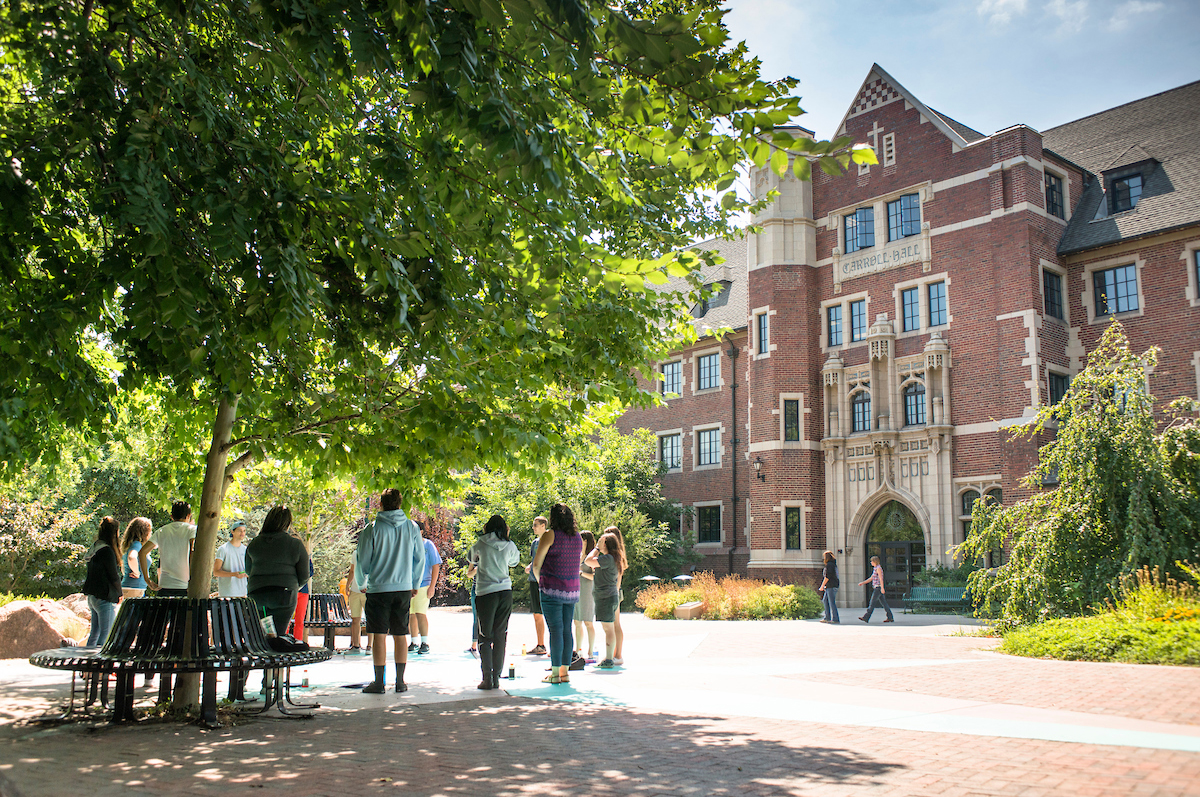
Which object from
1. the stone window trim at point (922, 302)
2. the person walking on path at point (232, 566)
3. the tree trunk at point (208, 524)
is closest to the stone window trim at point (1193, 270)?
the stone window trim at point (922, 302)

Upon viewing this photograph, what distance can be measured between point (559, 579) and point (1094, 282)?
22.6m

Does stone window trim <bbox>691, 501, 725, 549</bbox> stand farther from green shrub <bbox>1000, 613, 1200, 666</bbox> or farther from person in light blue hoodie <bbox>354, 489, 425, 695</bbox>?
person in light blue hoodie <bbox>354, 489, 425, 695</bbox>

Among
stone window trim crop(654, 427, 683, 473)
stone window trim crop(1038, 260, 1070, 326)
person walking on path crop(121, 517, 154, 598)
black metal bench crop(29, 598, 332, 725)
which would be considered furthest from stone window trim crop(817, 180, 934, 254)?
black metal bench crop(29, 598, 332, 725)

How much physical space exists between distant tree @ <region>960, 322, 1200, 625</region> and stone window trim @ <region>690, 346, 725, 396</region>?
18970 mm

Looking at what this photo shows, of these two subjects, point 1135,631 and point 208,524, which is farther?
point 1135,631

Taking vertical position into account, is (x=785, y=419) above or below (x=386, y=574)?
above

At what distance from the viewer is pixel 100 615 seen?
975 centimetres

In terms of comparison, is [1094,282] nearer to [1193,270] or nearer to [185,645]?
[1193,270]

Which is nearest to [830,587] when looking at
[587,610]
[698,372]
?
[587,610]

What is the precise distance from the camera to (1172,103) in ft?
92.2

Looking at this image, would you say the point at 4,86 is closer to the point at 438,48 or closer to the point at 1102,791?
the point at 438,48

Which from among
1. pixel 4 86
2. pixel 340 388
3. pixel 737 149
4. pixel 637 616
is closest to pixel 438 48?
pixel 737 149

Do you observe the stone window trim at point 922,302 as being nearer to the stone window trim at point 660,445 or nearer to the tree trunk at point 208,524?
the stone window trim at point 660,445

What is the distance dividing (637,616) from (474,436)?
18.5 meters
